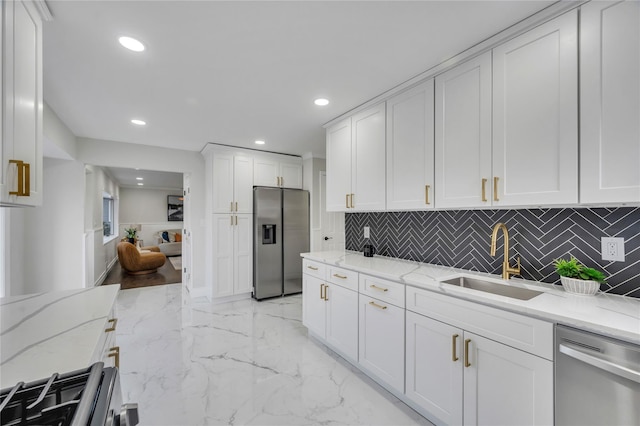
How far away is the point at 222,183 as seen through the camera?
420cm

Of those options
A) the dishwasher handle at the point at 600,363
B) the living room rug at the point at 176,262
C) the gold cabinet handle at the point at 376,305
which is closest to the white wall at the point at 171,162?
the living room rug at the point at 176,262

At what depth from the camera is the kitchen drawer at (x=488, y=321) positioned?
1261 millimetres

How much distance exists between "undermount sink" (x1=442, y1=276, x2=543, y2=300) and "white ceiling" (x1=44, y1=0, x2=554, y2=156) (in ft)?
4.98

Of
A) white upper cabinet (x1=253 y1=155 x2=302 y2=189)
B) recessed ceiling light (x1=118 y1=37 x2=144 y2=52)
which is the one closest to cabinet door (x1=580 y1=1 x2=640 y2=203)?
recessed ceiling light (x1=118 y1=37 x2=144 y2=52)

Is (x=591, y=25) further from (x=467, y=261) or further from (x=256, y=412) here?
(x=256, y=412)

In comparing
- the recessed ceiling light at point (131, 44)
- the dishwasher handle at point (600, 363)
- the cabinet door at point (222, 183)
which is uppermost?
the recessed ceiling light at point (131, 44)

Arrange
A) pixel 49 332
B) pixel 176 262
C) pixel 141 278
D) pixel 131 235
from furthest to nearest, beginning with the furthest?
pixel 131 235
pixel 176 262
pixel 141 278
pixel 49 332

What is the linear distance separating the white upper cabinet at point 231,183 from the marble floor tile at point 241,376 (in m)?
1.59

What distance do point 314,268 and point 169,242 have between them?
771 cm

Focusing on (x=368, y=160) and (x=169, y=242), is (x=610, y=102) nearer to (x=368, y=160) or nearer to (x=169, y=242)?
(x=368, y=160)

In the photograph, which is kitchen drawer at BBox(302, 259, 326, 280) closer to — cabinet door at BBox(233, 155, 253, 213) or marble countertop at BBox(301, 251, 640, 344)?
marble countertop at BBox(301, 251, 640, 344)

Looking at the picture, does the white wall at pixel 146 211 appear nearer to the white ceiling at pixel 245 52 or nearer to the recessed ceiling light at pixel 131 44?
the white ceiling at pixel 245 52

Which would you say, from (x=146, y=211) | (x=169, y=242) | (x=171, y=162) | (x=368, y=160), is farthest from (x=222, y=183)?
(x=146, y=211)

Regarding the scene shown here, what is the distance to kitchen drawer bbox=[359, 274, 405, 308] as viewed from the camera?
194 centimetres
